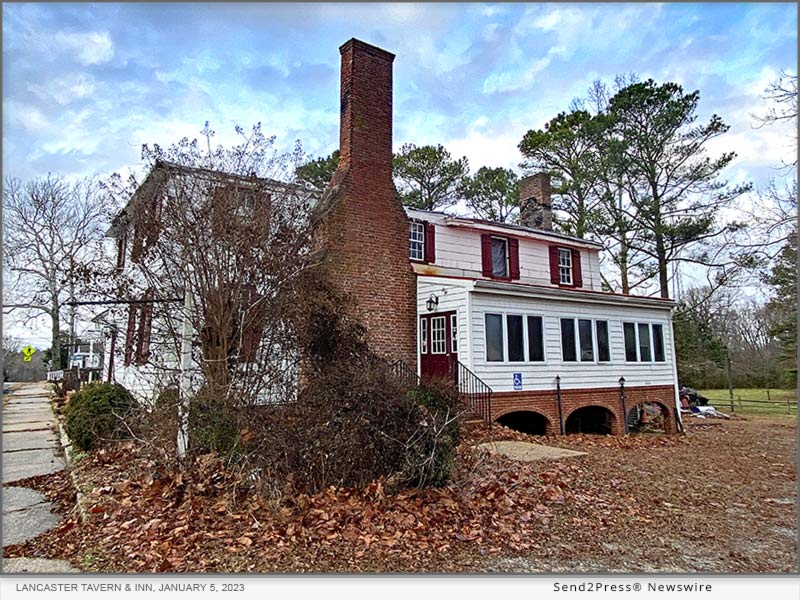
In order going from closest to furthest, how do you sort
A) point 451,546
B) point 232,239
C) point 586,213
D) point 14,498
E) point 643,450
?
point 451,546
point 232,239
point 14,498
point 643,450
point 586,213

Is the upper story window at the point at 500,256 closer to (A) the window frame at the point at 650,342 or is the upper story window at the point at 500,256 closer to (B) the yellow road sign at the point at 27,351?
(A) the window frame at the point at 650,342

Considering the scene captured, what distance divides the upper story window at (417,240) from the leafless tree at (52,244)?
7556 mm

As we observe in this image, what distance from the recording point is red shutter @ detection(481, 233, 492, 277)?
15211mm

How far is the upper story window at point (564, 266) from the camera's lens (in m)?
17.2

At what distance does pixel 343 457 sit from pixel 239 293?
2284 millimetres

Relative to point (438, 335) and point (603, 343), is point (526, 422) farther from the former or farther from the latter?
point (438, 335)

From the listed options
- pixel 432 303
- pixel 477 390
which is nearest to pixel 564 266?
pixel 432 303

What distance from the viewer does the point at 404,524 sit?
4.21 meters

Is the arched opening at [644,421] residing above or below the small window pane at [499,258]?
below

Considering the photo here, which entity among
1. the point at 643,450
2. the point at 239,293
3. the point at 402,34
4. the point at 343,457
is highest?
the point at 402,34

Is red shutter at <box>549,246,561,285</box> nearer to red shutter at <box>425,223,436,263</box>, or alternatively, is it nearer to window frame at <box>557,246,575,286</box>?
window frame at <box>557,246,575,286</box>

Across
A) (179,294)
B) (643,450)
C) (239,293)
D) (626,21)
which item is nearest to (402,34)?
(626,21)

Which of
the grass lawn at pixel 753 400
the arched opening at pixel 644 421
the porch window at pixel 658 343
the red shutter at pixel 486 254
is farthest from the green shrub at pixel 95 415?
the grass lawn at pixel 753 400

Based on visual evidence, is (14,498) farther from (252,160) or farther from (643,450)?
(643,450)
